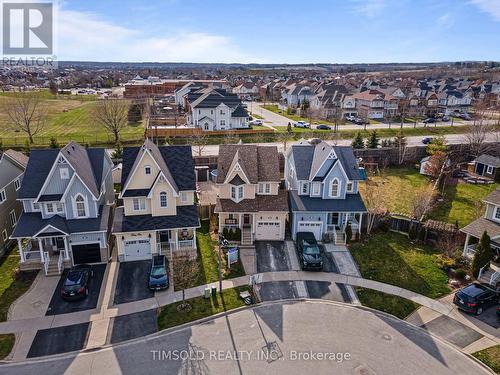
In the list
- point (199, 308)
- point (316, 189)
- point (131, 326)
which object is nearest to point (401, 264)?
point (316, 189)

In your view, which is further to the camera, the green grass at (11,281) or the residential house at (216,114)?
the residential house at (216,114)

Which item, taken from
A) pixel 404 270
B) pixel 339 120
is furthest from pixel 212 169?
pixel 339 120

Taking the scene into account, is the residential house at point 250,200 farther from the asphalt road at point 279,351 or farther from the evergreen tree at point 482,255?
the evergreen tree at point 482,255

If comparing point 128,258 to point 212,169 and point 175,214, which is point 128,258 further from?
point 212,169

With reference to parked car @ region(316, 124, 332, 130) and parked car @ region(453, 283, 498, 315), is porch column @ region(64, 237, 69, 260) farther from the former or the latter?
parked car @ region(316, 124, 332, 130)

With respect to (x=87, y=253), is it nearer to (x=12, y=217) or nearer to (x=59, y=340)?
(x=59, y=340)

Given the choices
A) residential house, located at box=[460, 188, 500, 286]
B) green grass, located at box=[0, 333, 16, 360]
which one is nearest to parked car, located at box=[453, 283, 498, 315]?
residential house, located at box=[460, 188, 500, 286]

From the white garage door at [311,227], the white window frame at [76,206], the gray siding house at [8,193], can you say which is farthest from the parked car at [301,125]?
the white window frame at [76,206]
